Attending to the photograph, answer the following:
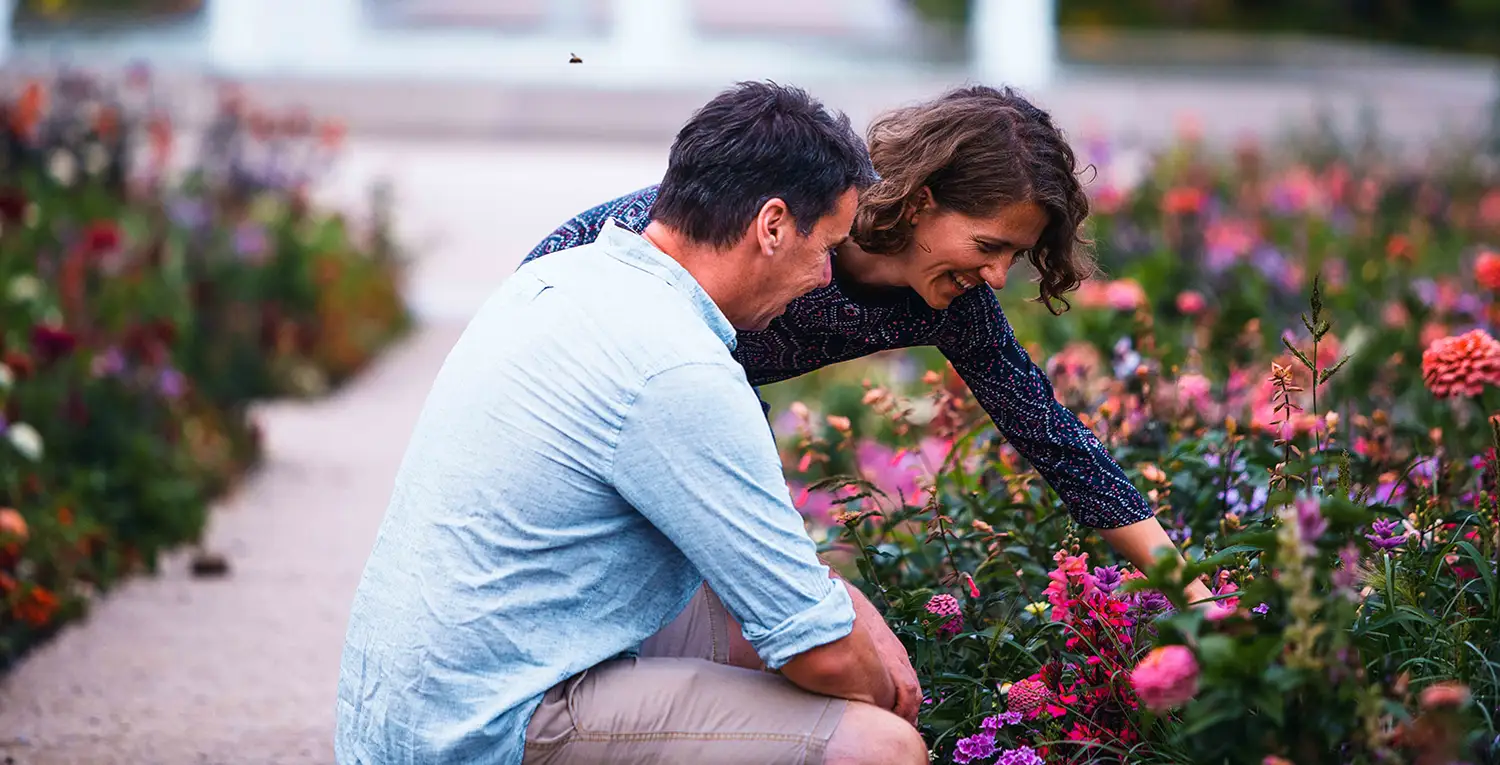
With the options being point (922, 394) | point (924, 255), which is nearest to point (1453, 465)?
point (924, 255)

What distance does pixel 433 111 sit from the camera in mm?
12727

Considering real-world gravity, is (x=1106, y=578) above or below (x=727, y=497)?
below

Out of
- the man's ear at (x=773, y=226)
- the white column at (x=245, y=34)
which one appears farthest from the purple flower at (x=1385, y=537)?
the white column at (x=245, y=34)

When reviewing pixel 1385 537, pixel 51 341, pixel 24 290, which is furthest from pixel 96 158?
pixel 1385 537

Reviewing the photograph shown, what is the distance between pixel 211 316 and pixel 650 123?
723 centimetres

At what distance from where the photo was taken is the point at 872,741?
1955mm

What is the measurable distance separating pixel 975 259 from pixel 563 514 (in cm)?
83

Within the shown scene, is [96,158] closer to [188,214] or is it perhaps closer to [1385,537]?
[188,214]

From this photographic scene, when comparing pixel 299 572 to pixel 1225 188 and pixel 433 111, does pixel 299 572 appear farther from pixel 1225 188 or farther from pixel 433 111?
pixel 433 111

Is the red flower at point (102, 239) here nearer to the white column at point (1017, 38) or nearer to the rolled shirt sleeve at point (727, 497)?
the rolled shirt sleeve at point (727, 497)

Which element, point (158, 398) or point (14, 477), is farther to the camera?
point (158, 398)

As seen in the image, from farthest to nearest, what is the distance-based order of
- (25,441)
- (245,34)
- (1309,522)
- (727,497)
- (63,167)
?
1. (245,34)
2. (63,167)
3. (25,441)
4. (727,497)
5. (1309,522)

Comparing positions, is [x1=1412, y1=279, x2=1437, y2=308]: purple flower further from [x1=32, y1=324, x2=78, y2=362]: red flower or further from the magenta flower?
[x1=32, y1=324, x2=78, y2=362]: red flower

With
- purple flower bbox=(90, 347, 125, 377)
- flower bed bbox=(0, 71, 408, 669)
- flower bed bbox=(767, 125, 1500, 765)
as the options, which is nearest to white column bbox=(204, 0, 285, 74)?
flower bed bbox=(0, 71, 408, 669)
